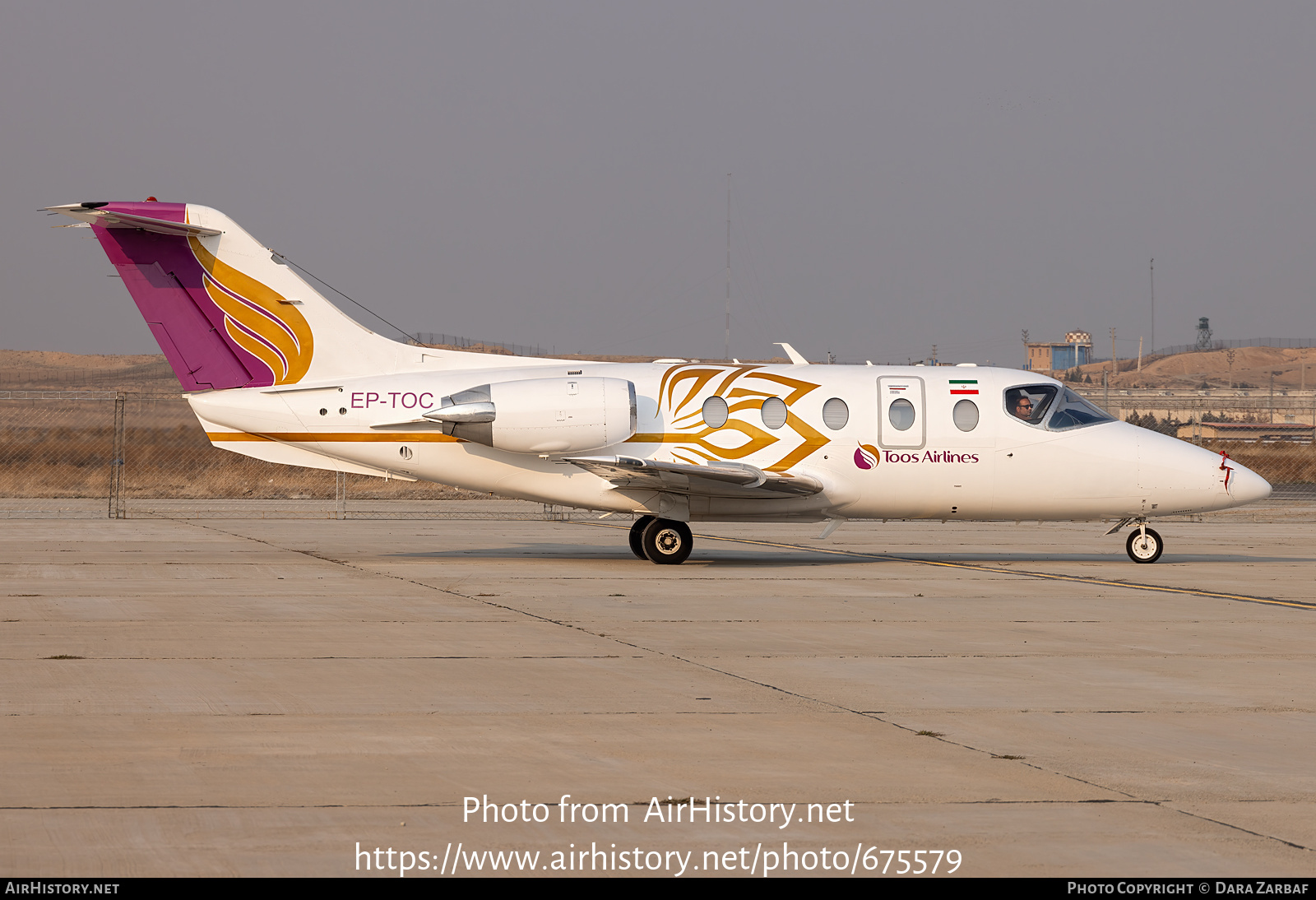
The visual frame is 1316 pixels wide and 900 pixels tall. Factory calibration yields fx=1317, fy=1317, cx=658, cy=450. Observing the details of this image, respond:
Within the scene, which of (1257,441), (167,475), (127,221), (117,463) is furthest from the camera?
(1257,441)

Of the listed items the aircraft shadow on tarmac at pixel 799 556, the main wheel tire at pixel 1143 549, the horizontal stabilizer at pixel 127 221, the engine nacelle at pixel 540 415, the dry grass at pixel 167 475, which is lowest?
the aircraft shadow on tarmac at pixel 799 556

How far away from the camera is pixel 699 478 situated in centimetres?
1852

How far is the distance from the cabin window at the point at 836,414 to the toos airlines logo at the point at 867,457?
45cm

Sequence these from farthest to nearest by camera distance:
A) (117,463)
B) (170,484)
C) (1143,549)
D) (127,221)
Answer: (170,484) < (117,463) < (1143,549) < (127,221)

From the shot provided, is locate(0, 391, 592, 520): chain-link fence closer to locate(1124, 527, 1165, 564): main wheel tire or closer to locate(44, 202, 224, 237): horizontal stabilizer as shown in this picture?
locate(44, 202, 224, 237): horizontal stabilizer

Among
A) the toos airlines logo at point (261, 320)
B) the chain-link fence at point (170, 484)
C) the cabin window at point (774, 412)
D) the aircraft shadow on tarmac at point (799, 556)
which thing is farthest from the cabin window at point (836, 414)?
the toos airlines logo at point (261, 320)

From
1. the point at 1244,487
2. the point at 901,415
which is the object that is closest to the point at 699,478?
the point at 901,415

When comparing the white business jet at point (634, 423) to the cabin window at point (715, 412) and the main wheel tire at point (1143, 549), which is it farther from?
the main wheel tire at point (1143, 549)

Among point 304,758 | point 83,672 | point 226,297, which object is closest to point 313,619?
point 83,672

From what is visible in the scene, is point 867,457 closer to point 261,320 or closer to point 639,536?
point 639,536

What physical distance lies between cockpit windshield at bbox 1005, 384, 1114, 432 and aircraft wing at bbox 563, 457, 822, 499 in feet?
11.1

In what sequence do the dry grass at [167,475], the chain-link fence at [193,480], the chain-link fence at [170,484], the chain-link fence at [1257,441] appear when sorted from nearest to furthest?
1. the chain-link fence at [170,484]
2. the chain-link fence at [193,480]
3. the dry grass at [167,475]
4. the chain-link fence at [1257,441]

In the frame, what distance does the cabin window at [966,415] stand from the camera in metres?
19.8

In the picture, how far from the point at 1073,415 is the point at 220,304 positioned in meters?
12.8
